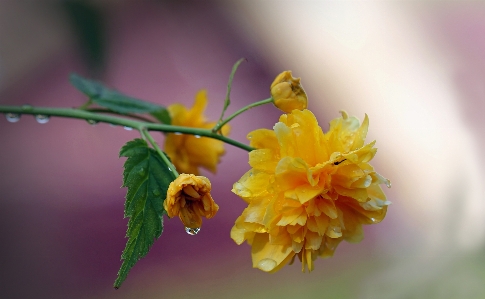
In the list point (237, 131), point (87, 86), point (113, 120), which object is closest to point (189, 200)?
point (113, 120)

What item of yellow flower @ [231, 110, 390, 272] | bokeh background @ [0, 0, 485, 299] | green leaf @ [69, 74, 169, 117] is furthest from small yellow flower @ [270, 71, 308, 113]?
bokeh background @ [0, 0, 485, 299]

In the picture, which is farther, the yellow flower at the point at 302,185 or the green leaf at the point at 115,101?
the green leaf at the point at 115,101

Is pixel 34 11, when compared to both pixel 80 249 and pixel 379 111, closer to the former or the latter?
pixel 80 249

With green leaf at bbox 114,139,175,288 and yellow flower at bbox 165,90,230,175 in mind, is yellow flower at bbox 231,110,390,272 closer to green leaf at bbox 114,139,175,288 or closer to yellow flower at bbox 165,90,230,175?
green leaf at bbox 114,139,175,288

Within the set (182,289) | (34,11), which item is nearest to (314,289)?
(182,289)

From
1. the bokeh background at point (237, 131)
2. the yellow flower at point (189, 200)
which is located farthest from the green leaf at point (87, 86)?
the bokeh background at point (237, 131)

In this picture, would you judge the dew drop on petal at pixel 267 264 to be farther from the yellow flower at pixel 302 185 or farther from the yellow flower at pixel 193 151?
the yellow flower at pixel 193 151
